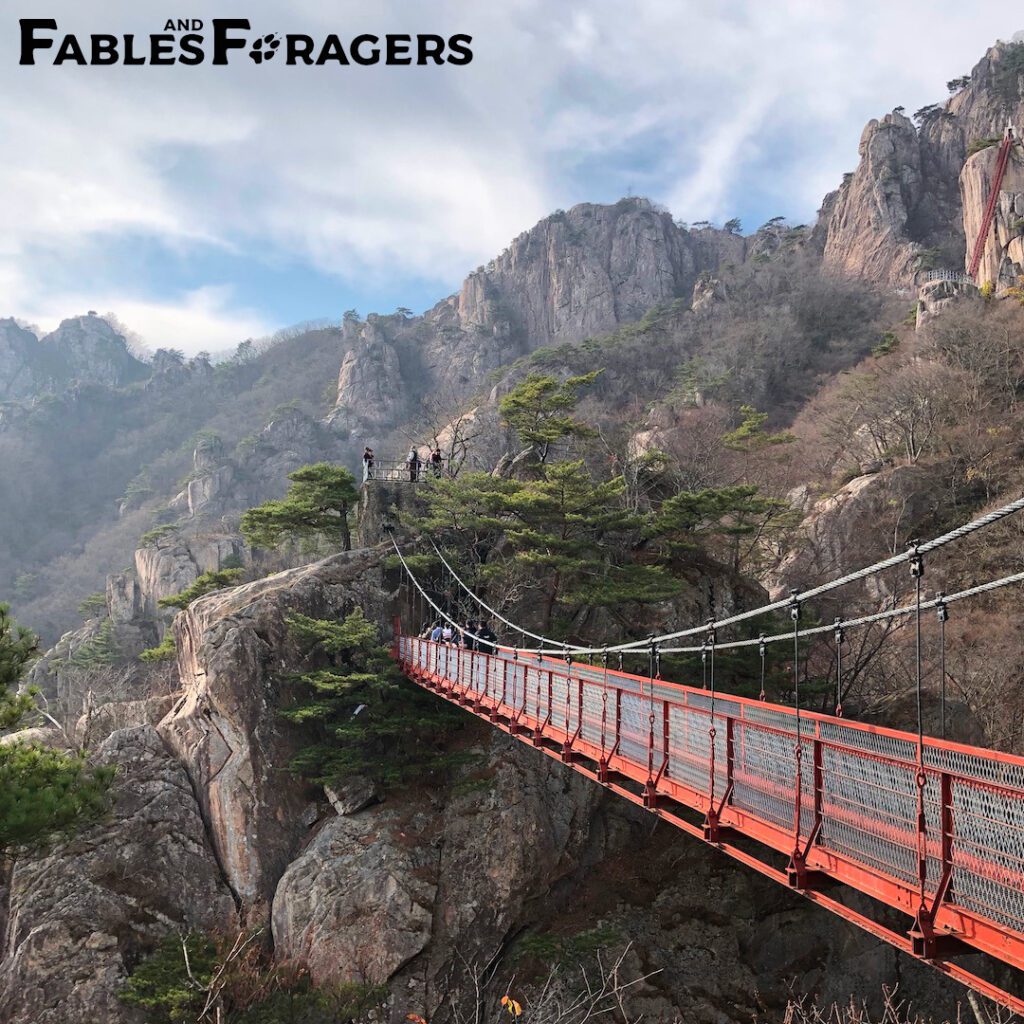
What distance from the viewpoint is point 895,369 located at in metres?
23.2

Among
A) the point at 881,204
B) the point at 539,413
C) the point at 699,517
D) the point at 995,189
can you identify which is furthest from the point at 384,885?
the point at 881,204

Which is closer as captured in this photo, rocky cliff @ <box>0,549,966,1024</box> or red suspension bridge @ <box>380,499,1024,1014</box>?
red suspension bridge @ <box>380,499,1024,1014</box>

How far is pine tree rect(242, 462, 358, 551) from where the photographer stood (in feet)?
55.9

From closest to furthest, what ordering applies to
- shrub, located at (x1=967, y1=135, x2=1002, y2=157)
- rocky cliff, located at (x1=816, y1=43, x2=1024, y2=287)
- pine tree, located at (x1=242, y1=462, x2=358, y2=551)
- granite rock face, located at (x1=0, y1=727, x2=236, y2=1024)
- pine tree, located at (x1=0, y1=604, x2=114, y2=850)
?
pine tree, located at (x1=0, y1=604, x2=114, y2=850), granite rock face, located at (x1=0, y1=727, x2=236, y2=1024), pine tree, located at (x1=242, y1=462, x2=358, y2=551), shrub, located at (x1=967, y1=135, x2=1002, y2=157), rocky cliff, located at (x1=816, y1=43, x2=1024, y2=287)

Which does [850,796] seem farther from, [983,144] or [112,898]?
[983,144]

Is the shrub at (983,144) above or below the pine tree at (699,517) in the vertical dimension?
above

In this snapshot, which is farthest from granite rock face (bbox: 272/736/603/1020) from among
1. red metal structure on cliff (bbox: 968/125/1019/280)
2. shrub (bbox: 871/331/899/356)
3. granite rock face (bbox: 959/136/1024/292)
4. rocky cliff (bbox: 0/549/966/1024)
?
red metal structure on cliff (bbox: 968/125/1019/280)

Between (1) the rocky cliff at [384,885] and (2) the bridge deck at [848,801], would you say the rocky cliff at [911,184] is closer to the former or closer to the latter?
(1) the rocky cliff at [384,885]

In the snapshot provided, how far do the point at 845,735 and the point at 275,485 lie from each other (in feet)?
166

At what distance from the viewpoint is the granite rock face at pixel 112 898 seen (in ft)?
32.9

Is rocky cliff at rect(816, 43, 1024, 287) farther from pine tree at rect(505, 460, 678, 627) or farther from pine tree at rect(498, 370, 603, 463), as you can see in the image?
pine tree at rect(505, 460, 678, 627)

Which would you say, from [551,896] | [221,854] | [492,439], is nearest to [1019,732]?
[551,896]

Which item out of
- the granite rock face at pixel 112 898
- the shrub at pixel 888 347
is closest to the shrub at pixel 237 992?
the granite rock face at pixel 112 898

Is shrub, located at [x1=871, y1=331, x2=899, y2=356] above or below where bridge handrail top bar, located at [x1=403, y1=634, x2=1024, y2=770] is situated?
above
